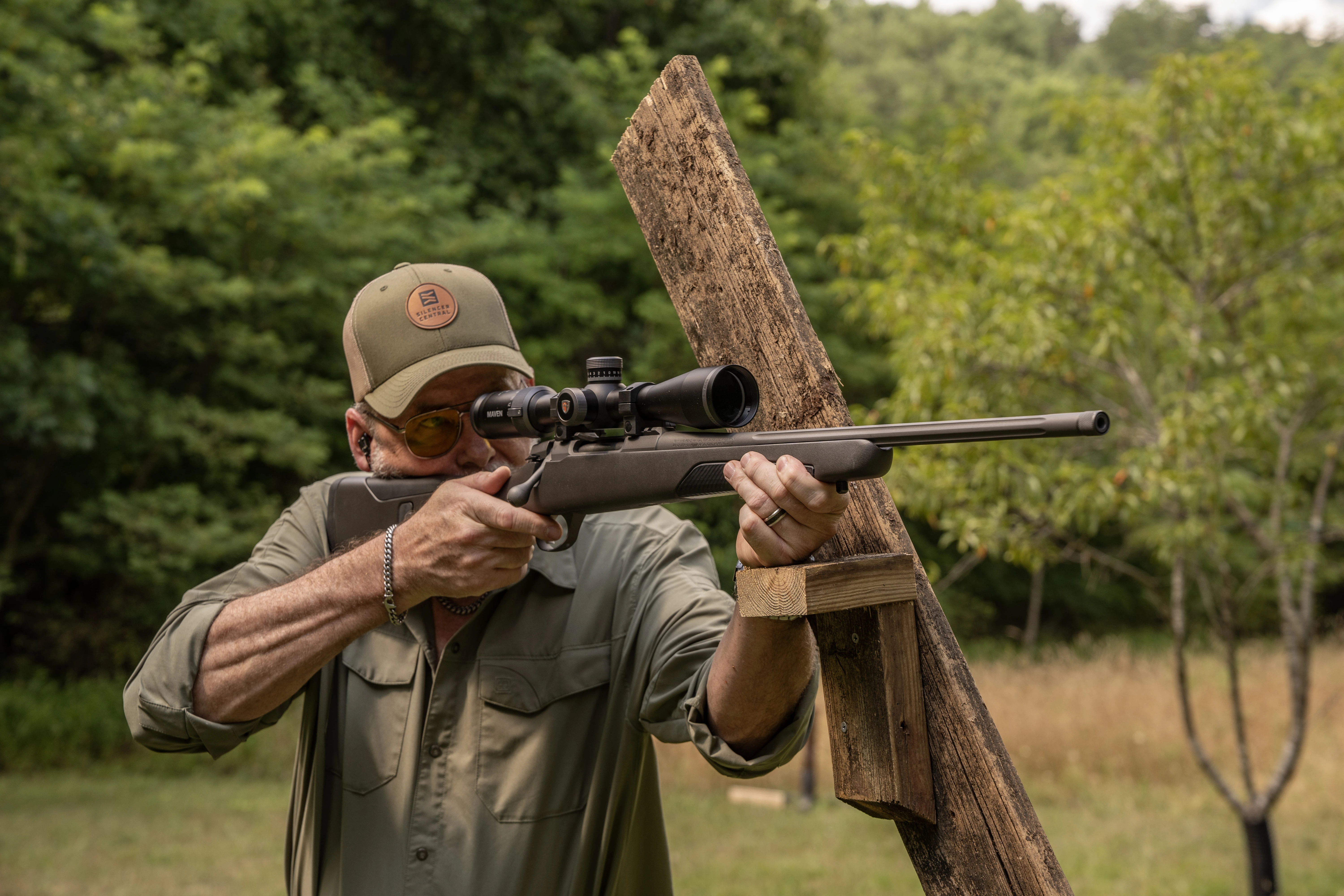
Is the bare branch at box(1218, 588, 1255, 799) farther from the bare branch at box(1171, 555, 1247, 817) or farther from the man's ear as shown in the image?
the man's ear

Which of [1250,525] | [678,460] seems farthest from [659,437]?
[1250,525]

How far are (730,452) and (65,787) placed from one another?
9.97 metres

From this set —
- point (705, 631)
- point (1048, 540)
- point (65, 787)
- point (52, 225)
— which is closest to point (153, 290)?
point (52, 225)

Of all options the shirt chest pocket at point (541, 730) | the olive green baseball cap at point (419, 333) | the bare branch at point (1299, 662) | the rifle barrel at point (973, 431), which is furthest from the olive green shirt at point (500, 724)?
the bare branch at point (1299, 662)

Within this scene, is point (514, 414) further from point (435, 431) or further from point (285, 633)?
point (285, 633)

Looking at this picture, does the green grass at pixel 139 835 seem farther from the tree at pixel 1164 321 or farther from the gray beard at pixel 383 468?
the tree at pixel 1164 321

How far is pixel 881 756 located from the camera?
165cm

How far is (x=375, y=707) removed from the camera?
2.32 m

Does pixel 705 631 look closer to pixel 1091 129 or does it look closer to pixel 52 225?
pixel 1091 129

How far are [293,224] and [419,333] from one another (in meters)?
10.1

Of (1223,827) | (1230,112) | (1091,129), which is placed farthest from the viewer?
(1223,827)

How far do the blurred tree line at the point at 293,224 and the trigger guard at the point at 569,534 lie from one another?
4.48 metres

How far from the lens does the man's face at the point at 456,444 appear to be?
230 cm

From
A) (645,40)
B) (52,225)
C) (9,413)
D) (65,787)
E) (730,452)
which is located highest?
(645,40)
